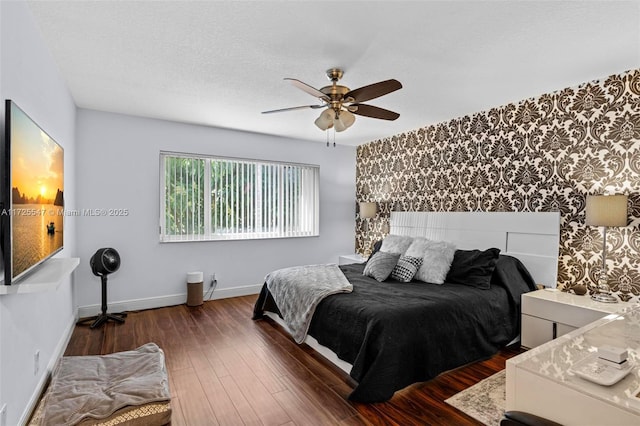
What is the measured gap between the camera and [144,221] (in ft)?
14.6

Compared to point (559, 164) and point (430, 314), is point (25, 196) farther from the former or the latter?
point (559, 164)

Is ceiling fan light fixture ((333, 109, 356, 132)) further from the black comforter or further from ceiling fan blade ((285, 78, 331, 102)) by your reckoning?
the black comforter

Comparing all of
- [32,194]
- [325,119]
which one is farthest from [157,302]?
[325,119]

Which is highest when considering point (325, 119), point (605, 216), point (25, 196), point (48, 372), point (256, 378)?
point (325, 119)

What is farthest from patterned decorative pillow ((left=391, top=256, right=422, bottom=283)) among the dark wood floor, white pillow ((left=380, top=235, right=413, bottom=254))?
the dark wood floor

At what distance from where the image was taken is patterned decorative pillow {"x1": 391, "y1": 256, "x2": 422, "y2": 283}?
3.61 metres

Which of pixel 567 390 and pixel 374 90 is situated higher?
pixel 374 90

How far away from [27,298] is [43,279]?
0.39 metres

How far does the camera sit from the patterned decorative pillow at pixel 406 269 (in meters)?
3.61

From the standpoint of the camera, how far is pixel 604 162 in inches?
121

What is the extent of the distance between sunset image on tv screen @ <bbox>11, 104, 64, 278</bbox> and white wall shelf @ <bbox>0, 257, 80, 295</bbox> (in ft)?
0.22

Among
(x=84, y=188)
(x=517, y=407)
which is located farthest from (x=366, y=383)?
(x=84, y=188)

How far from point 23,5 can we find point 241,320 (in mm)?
3346

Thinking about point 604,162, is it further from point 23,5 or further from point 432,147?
point 23,5
